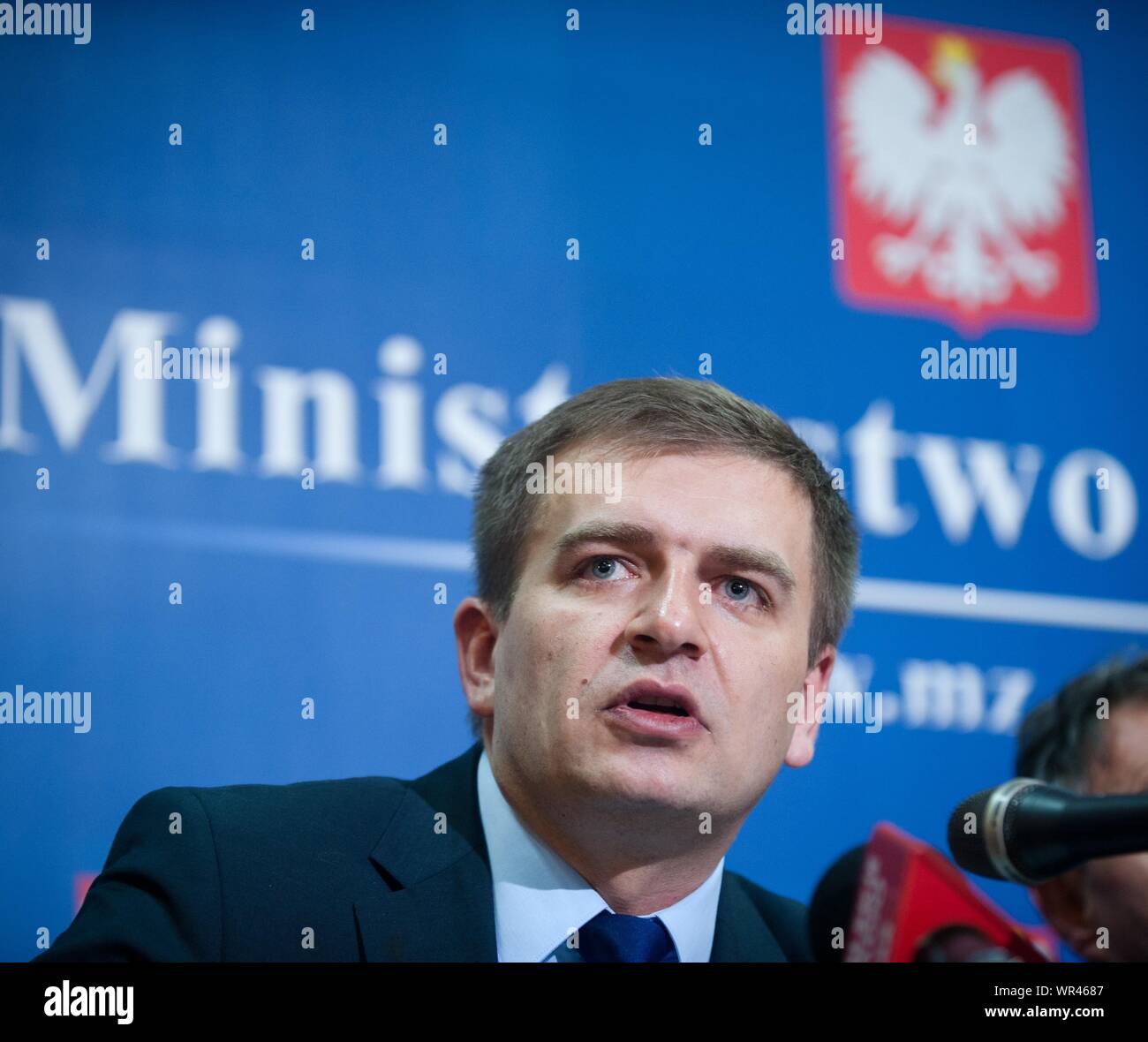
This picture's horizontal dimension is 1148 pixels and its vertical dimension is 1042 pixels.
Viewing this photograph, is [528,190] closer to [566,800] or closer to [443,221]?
[443,221]

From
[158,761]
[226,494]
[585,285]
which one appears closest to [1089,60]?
[585,285]

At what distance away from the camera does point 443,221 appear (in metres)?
2.91

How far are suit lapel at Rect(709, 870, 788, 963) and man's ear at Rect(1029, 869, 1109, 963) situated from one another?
48cm

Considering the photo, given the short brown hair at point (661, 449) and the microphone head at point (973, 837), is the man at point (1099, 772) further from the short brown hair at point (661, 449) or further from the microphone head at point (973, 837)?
the microphone head at point (973, 837)

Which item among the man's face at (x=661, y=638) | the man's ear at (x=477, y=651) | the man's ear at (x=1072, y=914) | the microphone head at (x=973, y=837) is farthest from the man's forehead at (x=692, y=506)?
the man's ear at (x=1072, y=914)

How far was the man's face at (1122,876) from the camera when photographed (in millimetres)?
2381

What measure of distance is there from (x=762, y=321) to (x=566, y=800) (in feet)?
4.19

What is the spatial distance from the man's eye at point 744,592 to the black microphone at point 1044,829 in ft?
2.07

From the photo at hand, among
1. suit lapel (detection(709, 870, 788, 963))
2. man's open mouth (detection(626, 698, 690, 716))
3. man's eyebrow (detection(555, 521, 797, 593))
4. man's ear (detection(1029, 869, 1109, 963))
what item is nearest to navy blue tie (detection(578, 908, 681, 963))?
suit lapel (detection(709, 870, 788, 963))

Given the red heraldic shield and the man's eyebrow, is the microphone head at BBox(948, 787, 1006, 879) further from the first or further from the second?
A: the red heraldic shield

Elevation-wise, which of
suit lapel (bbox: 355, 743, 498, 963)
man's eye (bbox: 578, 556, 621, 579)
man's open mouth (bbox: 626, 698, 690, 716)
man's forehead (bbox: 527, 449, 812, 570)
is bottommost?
suit lapel (bbox: 355, 743, 498, 963)

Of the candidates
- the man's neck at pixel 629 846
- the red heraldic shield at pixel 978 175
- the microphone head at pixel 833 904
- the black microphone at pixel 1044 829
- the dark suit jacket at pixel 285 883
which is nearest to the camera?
the black microphone at pixel 1044 829

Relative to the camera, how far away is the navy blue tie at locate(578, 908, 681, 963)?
7.23 feet

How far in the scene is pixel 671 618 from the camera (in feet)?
7.02
